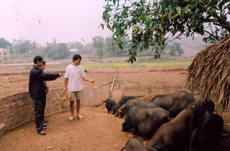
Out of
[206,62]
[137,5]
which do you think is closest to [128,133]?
[206,62]

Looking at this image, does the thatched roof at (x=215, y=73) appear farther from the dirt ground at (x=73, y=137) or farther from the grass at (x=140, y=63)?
the grass at (x=140, y=63)

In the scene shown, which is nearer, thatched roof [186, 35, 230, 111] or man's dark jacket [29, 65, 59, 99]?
thatched roof [186, 35, 230, 111]

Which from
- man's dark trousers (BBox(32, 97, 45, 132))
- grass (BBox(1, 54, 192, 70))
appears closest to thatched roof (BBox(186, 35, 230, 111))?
man's dark trousers (BBox(32, 97, 45, 132))

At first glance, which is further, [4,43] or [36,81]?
[4,43]

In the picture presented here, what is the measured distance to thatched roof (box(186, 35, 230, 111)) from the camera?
3.07 m

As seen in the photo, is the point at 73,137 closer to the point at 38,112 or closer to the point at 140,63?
the point at 38,112

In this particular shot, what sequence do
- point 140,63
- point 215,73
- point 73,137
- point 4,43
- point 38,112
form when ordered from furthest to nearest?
1. point 4,43
2. point 140,63
3. point 38,112
4. point 73,137
5. point 215,73

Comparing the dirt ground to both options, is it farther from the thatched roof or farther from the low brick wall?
the thatched roof

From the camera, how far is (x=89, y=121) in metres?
5.12

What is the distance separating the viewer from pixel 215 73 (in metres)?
3.28

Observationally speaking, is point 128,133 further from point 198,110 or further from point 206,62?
point 206,62

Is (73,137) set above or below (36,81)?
below

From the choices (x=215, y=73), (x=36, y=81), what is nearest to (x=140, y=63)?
(x=36, y=81)

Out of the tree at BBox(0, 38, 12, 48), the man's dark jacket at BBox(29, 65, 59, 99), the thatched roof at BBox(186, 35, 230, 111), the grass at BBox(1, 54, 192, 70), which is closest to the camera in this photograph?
the thatched roof at BBox(186, 35, 230, 111)
